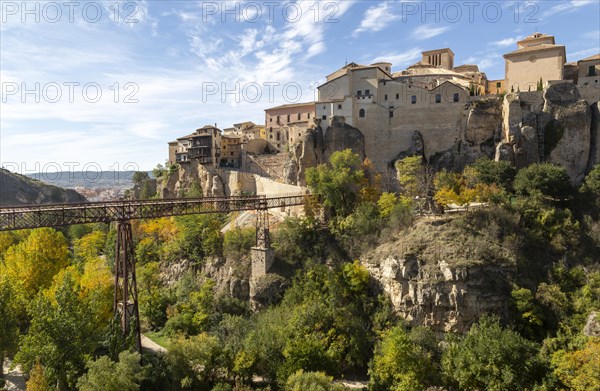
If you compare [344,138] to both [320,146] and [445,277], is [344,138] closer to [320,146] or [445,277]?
[320,146]

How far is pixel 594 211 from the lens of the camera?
104ft

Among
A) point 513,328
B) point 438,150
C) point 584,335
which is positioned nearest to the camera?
point 584,335

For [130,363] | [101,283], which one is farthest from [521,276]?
[101,283]

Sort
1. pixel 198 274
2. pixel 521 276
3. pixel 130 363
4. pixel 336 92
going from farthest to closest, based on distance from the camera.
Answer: pixel 336 92, pixel 198 274, pixel 521 276, pixel 130 363

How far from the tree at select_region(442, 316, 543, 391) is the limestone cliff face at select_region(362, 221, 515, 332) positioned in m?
3.12

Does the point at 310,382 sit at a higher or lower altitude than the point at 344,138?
lower

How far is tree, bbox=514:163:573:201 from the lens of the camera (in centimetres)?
3119

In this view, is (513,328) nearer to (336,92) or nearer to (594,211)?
(594,211)

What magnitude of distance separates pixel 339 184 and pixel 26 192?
262ft

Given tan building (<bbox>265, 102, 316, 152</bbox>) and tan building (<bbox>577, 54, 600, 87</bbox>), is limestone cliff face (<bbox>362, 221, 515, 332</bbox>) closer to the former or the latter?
tan building (<bbox>577, 54, 600, 87</bbox>)

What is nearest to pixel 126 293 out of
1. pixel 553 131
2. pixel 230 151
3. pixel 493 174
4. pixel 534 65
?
pixel 493 174

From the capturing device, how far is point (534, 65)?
125 feet

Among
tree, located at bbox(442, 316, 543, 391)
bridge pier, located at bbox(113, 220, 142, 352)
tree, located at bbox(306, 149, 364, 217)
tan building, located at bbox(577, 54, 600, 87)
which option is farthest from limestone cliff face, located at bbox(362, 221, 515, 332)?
tan building, located at bbox(577, 54, 600, 87)

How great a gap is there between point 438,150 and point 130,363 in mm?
30737
